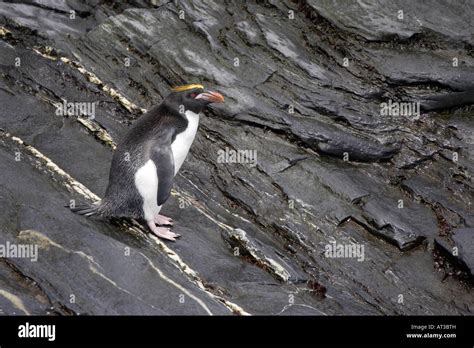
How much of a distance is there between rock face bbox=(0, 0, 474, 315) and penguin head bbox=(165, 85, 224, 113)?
5.10ft

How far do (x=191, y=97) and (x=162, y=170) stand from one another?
3.84ft

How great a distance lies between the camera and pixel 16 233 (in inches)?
317

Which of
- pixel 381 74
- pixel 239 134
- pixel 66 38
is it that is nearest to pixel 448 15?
pixel 381 74

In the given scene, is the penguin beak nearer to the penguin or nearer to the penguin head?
the penguin head

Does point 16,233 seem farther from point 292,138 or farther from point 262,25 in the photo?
point 262,25

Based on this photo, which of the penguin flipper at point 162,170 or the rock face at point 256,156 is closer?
the rock face at point 256,156

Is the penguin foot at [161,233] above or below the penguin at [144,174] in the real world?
below

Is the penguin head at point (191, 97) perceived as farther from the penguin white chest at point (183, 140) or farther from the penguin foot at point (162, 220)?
the penguin foot at point (162, 220)

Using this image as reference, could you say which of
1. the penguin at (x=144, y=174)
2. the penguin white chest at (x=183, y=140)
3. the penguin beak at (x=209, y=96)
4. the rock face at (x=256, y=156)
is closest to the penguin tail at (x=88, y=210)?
the penguin at (x=144, y=174)

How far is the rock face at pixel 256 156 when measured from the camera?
8070 millimetres

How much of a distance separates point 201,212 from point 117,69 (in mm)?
3660

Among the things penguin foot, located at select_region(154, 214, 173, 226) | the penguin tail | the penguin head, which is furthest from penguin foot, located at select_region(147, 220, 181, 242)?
the penguin head

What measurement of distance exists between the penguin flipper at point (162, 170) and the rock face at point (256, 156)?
0.63m

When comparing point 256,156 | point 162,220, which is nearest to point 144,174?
point 162,220
